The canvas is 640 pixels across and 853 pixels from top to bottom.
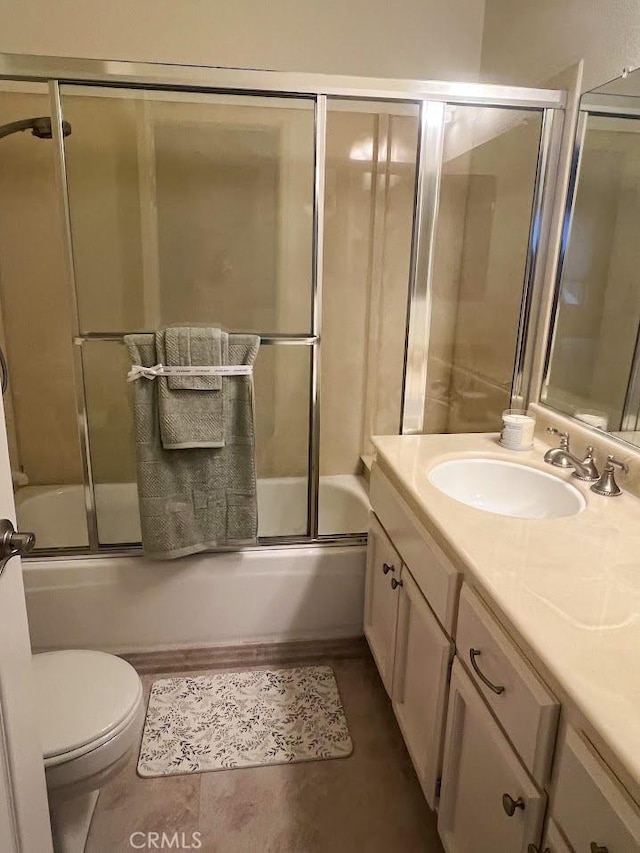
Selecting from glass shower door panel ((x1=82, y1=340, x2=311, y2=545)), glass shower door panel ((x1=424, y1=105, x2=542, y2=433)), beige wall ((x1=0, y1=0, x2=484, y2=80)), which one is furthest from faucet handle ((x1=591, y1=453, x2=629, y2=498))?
beige wall ((x1=0, y1=0, x2=484, y2=80))

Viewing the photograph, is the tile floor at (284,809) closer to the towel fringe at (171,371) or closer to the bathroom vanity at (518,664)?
the bathroom vanity at (518,664)

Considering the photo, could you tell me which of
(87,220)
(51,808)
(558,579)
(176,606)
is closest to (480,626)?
(558,579)

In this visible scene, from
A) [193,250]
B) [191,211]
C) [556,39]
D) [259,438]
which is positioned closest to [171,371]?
[259,438]

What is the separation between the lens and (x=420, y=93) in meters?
1.72

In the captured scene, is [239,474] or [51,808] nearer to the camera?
[51,808]

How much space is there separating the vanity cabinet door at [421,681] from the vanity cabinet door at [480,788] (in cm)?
5

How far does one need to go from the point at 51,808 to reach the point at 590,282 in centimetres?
195

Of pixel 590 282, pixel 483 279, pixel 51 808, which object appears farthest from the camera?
pixel 483 279

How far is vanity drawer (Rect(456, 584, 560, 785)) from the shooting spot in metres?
0.81

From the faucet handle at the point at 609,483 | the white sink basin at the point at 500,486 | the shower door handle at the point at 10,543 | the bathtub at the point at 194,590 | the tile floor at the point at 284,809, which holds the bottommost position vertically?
the tile floor at the point at 284,809

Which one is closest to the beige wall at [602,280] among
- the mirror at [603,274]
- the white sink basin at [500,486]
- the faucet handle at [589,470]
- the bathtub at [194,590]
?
the mirror at [603,274]

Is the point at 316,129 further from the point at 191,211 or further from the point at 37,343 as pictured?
the point at 37,343

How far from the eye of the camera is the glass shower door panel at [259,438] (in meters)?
1.91

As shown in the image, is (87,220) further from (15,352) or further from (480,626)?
(480,626)
